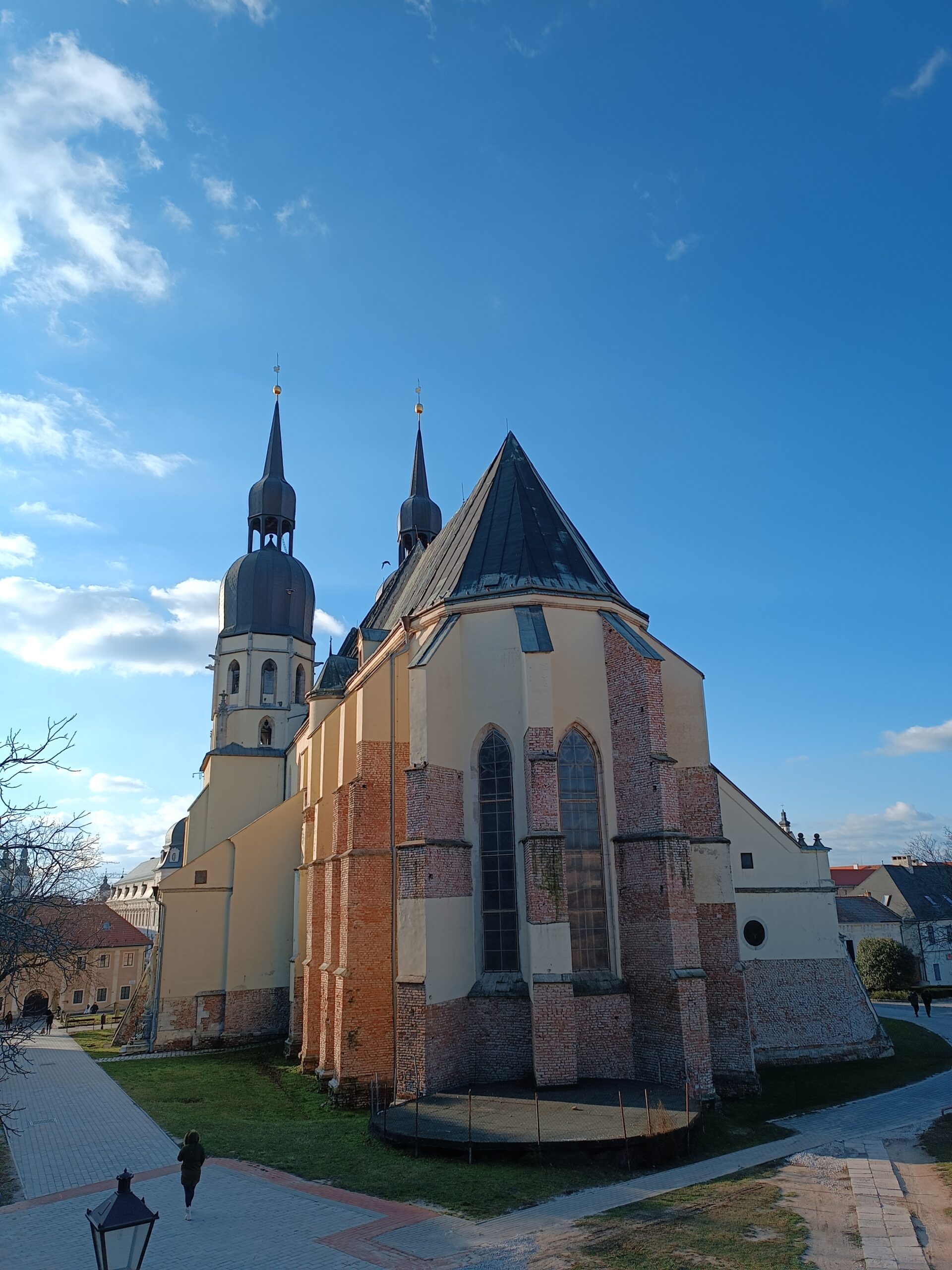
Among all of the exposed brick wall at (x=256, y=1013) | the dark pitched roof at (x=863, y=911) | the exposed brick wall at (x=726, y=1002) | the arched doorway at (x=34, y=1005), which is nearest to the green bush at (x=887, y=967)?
the dark pitched roof at (x=863, y=911)

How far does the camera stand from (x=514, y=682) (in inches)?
738

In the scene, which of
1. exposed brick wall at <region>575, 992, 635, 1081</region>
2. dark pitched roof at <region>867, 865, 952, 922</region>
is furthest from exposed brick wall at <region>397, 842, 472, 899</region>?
dark pitched roof at <region>867, 865, 952, 922</region>

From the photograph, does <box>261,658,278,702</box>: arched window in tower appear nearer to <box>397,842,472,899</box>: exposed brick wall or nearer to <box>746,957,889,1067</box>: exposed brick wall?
<box>397,842,472,899</box>: exposed brick wall

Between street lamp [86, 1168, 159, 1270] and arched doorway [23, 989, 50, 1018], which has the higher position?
street lamp [86, 1168, 159, 1270]

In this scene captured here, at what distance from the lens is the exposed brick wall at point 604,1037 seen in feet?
54.0

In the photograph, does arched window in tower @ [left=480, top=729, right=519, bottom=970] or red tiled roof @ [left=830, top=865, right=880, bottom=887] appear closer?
arched window in tower @ [left=480, top=729, right=519, bottom=970]

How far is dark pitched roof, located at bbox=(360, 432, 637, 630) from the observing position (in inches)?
787

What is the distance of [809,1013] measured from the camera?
22.3m

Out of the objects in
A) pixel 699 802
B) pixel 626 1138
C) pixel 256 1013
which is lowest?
pixel 626 1138

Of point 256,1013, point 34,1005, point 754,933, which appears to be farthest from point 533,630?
point 34,1005

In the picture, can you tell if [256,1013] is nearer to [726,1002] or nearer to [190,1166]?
[726,1002]

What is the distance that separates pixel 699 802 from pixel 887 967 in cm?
2659

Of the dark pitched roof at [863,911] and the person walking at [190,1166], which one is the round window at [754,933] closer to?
the person walking at [190,1166]

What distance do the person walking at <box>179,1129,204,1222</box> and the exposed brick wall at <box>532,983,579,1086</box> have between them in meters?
6.79
